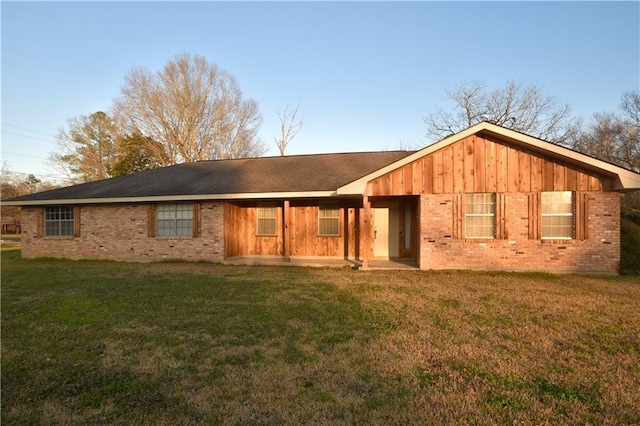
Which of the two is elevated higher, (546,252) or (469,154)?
(469,154)

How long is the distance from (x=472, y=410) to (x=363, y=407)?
3.04 ft

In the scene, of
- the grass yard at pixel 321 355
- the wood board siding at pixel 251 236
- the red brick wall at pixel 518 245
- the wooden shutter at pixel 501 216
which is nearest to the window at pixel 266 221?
the wood board siding at pixel 251 236

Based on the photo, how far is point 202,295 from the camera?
7773 mm

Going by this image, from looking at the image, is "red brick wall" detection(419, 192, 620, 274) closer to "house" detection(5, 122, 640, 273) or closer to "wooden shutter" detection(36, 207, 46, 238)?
"house" detection(5, 122, 640, 273)

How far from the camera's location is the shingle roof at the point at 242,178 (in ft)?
43.7

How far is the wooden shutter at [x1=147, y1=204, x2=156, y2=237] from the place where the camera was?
1398 centimetres

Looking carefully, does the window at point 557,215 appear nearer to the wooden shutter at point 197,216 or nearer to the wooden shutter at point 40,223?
the wooden shutter at point 197,216

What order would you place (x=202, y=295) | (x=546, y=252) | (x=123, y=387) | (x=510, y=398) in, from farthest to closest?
(x=546, y=252), (x=202, y=295), (x=123, y=387), (x=510, y=398)

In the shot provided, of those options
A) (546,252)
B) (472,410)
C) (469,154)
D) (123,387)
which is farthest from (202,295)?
(546,252)

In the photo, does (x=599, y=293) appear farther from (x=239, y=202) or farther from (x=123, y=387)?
(x=239, y=202)

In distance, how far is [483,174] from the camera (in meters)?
11.0

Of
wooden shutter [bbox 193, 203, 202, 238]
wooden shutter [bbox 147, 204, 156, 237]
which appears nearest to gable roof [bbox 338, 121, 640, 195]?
wooden shutter [bbox 193, 203, 202, 238]

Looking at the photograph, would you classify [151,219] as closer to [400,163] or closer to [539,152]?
[400,163]

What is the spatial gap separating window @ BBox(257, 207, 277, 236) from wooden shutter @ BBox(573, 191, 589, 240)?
33.1 ft
